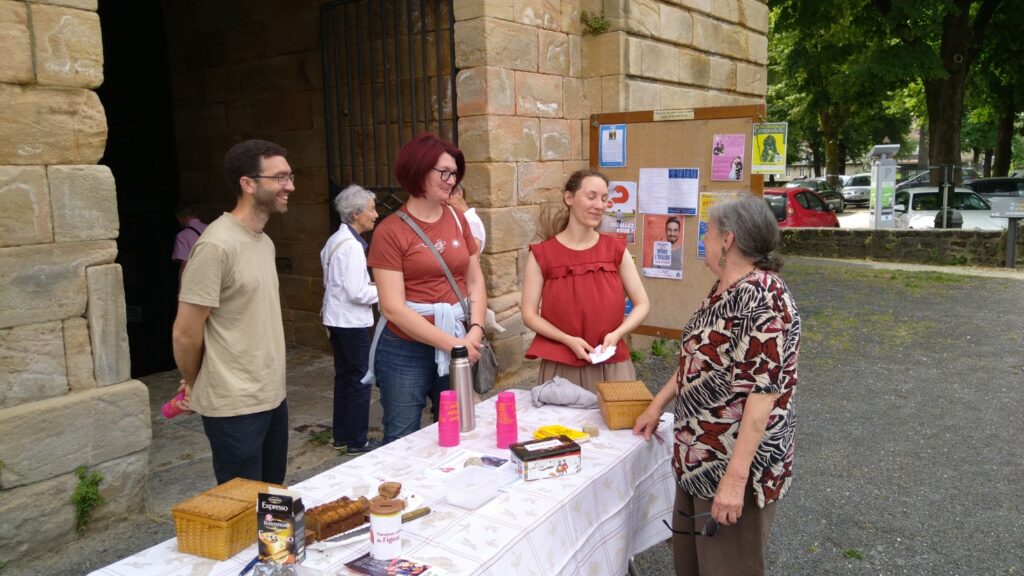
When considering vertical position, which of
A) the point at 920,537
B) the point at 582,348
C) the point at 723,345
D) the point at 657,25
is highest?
the point at 657,25

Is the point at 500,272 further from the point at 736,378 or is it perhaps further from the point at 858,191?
the point at 858,191

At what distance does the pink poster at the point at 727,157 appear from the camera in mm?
4934

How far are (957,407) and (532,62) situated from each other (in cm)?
453

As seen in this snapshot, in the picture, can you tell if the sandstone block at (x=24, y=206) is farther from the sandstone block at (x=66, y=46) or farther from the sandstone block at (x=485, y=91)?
the sandstone block at (x=485, y=91)

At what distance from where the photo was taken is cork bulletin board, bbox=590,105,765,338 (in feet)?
16.3

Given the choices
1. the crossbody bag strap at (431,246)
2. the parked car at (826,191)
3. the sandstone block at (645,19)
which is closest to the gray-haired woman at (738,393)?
the crossbody bag strap at (431,246)

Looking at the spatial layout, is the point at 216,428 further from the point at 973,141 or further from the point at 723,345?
the point at 973,141

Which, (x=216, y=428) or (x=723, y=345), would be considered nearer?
(x=723, y=345)

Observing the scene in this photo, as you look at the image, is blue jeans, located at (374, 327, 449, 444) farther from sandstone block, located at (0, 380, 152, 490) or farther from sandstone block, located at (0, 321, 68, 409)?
sandstone block, located at (0, 321, 68, 409)

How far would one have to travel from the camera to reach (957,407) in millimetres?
6012

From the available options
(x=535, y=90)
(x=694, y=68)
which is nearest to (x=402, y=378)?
(x=535, y=90)

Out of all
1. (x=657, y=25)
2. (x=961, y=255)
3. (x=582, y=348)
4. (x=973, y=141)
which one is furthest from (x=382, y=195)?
(x=973, y=141)

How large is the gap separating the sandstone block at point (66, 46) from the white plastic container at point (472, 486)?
8.84 feet

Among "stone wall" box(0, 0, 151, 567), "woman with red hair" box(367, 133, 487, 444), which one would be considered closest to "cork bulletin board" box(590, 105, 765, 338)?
"woman with red hair" box(367, 133, 487, 444)
